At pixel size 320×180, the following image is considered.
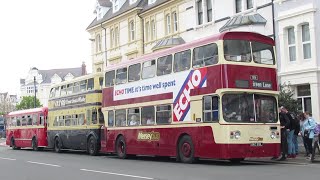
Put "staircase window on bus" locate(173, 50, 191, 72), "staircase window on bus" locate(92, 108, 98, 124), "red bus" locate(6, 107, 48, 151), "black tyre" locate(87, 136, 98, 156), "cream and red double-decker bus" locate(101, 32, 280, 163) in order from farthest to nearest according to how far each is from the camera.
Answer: "red bus" locate(6, 107, 48, 151) < "staircase window on bus" locate(92, 108, 98, 124) < "black tyre" locate(87, 136, 98, 156) < "staircase window on bus" locate(173, 50, 191, 72) < "cream and red double-decker bus" locate(101, 32, 280, 163)

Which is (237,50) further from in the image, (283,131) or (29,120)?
(29,120)

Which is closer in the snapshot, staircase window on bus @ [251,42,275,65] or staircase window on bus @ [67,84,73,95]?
staircase window on bus @ [251,42,275,65]

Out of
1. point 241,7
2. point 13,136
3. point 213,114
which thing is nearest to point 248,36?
point 213,114

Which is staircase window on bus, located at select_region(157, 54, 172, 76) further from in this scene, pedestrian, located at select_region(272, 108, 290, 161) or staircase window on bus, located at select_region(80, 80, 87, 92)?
staircase window on bus, located at select_region(80, 80, 87, 92)

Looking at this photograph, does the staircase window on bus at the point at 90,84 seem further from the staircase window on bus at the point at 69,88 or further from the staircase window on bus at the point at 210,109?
the staircase window on bus at the point at 210,109

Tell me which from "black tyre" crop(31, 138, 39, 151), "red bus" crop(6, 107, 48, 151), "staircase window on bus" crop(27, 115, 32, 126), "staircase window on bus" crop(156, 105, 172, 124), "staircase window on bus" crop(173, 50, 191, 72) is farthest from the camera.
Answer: "staircase window on bus" crop(27, 115, 32, 126)

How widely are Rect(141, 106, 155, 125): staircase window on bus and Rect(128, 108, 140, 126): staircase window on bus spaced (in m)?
0.42

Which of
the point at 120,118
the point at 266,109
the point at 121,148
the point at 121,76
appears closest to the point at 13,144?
the point at 121,148

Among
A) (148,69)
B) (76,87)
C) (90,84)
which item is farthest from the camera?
(76,87)

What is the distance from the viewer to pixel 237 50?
17.4m

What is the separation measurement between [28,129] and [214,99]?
2266cm

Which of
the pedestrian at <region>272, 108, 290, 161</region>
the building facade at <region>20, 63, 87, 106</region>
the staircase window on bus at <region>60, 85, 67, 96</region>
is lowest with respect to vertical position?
the pedestrian at <region>272, 108, 290, 161</region>

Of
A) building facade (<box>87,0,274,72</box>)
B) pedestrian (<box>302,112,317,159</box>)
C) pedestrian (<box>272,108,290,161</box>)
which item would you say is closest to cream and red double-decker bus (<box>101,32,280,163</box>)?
pedestrian (<box>272,108,290,161</box>)

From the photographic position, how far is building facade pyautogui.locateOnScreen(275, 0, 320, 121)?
85.9ft
